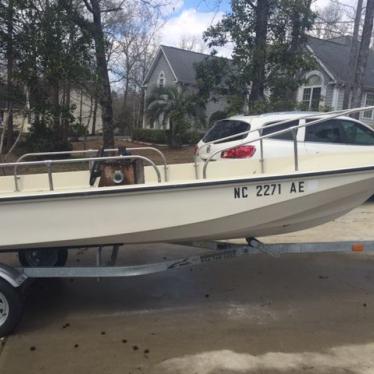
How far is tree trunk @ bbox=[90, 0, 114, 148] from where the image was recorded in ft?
38.4

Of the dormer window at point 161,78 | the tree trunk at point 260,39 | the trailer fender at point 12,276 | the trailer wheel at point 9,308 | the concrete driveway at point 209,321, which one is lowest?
the concrete driveway at point 209,321

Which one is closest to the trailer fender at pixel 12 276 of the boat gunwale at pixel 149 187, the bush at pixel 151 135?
the boat gunwale at pixel 149 187

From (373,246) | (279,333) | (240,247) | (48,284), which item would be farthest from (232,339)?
(48,284)

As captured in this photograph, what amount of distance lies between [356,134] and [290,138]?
1.20 m

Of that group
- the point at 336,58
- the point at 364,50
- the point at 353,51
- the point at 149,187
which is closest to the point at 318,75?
the point at 336,58

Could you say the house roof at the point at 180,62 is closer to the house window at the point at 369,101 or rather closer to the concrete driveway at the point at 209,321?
the house window at the point at 369,101

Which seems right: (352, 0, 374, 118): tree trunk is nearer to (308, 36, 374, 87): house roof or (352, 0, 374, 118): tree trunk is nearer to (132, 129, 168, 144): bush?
(308, 36, 374, 87): house roof

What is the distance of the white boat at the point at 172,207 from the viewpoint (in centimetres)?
371

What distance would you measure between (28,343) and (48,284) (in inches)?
50.2

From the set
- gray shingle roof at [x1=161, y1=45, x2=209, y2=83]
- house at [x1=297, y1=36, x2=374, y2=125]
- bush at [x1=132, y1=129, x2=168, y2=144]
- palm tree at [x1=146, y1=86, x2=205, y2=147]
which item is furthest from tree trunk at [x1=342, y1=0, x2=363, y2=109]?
gray shingle roof at [x1=161, y1=45, x2=209, y2=83]

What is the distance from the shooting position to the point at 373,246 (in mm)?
4312

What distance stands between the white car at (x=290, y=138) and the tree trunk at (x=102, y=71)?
568 cm

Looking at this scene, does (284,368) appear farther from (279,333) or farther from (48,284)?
(48,284)

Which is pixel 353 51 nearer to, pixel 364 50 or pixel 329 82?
pixel 364 50
